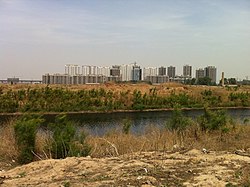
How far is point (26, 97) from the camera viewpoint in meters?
46.8

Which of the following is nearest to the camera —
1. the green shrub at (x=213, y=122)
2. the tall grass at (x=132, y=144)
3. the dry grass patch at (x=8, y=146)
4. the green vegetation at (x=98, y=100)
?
the tall grass at (x=132, y=144)

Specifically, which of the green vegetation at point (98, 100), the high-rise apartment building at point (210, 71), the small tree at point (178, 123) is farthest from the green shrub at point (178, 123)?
the high-rise apartment building at point (210, 71)

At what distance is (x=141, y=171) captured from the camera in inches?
326

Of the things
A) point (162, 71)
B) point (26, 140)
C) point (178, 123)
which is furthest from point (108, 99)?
point (162, 71)

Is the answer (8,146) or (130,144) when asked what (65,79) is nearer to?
(8,146)

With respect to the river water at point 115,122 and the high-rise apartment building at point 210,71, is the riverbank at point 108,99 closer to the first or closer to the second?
the river water at point 115,122

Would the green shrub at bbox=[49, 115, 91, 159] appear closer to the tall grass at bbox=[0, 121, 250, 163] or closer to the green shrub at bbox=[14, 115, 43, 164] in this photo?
the tall grass at bbox=[0, 121, 250, 163]

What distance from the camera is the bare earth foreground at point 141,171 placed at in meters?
7.67

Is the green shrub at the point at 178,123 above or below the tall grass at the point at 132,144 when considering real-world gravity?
above

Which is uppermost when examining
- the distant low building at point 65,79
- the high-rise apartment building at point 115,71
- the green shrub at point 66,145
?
the high-rise apartment building at point 115,71

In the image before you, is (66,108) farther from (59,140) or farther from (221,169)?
(221,169)

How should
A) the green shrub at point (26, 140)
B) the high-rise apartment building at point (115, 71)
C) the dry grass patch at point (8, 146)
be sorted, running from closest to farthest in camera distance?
the green shrub at point (26, 140) → the dry grass patch at point (8, 146) → the high-rise apartment building at point (115, 71)

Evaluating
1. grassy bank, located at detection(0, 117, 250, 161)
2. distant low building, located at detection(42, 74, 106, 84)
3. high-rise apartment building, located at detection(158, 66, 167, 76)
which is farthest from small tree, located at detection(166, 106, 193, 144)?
high-rise apartment building, located at detection(158, 66, 167, 76)

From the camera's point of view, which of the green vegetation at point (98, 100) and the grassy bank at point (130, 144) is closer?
the grassy bank at point (130, 144)
